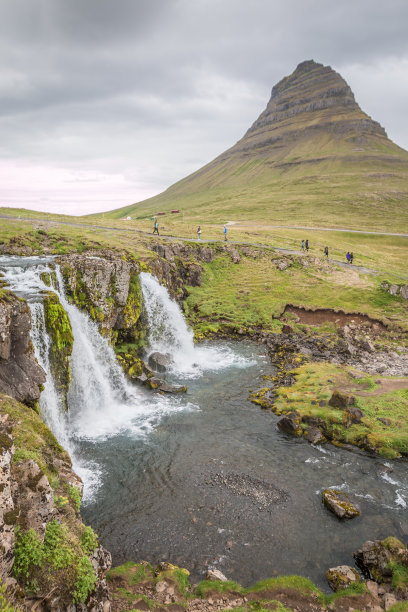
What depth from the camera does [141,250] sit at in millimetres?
51906

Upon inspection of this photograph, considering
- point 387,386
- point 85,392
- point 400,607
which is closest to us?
point 400,607

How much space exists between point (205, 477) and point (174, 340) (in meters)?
22.3

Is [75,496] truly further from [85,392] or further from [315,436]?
[315,436]

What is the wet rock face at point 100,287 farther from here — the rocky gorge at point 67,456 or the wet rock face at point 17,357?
the wet rock face at point 17,357

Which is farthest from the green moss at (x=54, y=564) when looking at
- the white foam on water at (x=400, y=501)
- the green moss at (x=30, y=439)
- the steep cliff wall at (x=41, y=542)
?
the white foam on water at (x=400, y=501)

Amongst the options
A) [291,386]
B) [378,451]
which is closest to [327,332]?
[291,386]

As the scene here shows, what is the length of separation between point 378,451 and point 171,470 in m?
13.9

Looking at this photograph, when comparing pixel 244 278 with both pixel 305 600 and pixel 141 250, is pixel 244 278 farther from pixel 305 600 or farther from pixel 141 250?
pixel 305 600

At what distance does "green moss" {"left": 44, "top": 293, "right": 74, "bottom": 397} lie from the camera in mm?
26531

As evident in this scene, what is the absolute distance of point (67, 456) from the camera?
54.9ft

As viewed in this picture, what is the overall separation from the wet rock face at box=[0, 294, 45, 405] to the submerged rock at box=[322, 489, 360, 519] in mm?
17334

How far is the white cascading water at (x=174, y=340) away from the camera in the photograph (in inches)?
1532

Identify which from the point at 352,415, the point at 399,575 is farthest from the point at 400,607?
the point at 352,415

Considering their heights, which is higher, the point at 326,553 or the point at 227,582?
the point at 227,582
